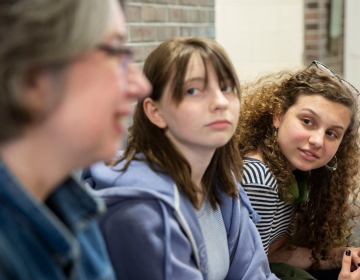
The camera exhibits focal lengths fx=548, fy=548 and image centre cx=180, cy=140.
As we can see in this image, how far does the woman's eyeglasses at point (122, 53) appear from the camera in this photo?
81cm

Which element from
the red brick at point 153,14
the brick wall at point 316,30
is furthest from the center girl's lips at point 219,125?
the brick wall at point 316,30

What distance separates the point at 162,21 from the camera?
257 centimetres

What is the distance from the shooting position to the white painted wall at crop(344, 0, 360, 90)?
5637mm

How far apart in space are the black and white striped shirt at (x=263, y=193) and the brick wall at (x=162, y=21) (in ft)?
2.48

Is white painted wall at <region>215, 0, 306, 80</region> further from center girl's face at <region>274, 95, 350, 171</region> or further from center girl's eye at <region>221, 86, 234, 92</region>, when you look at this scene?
center girl's eye at <region>221, 86, 234, 92</region>

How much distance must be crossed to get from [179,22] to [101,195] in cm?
160

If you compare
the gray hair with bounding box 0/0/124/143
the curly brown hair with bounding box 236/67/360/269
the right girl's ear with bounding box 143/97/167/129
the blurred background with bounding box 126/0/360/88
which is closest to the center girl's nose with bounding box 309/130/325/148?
the curly brown hair with bounding box 236/67/360/269

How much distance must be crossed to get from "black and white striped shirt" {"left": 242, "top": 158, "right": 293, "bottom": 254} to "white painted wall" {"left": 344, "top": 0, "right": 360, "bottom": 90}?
4.14m

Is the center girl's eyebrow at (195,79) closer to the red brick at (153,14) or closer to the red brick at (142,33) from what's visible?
the red brick at (142,33)

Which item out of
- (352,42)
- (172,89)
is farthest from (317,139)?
(352,42)

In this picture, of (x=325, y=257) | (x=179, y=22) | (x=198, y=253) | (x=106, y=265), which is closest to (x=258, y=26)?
(x=179, y=22)

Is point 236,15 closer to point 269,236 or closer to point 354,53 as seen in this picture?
point 354,53

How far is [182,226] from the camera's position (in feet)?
4.27

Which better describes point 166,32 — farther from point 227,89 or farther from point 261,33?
point 261,33
